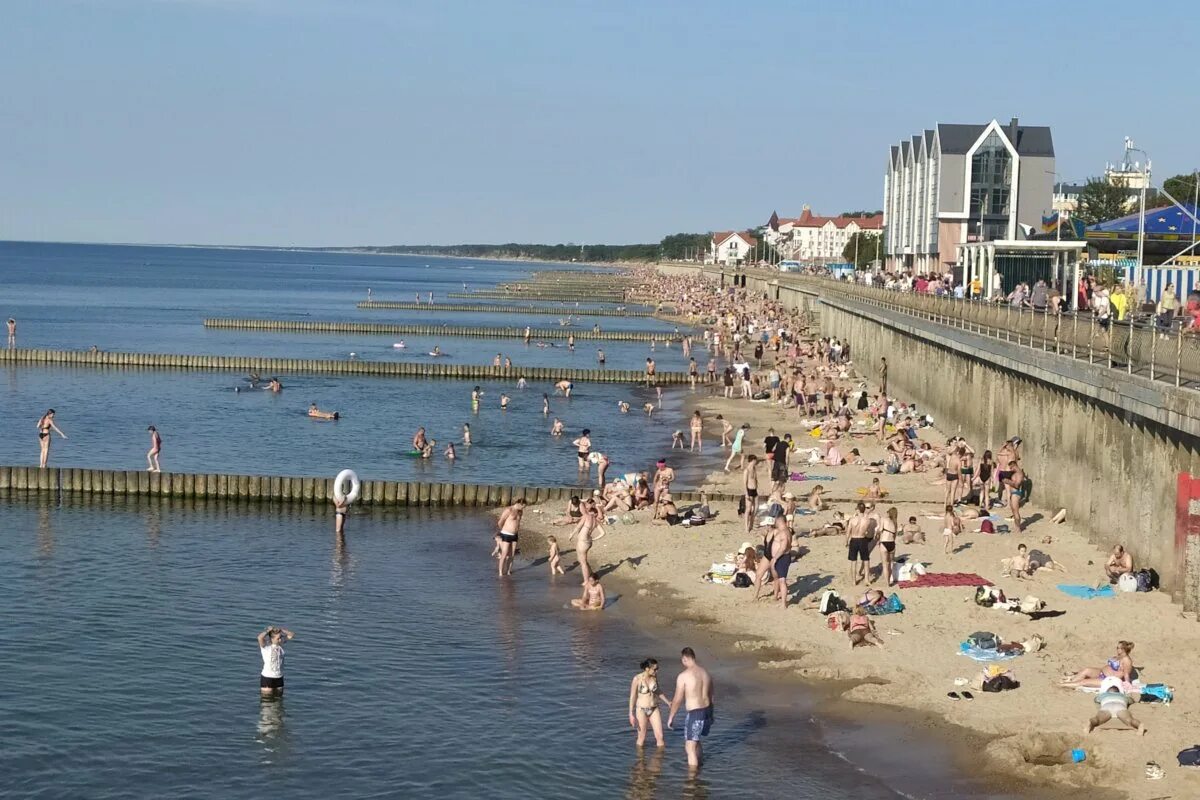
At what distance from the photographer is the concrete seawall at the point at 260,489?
111 feet

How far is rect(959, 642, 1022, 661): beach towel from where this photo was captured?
19969mm

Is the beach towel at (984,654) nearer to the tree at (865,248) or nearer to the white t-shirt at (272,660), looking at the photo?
the white t-shirt at (272,660)

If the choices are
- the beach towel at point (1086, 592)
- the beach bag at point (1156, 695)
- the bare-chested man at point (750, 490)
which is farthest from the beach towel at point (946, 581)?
the beach bag at point (1156, 695)

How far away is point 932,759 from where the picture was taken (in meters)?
16.7

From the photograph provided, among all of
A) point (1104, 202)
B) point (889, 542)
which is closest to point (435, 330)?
point (1104, 202)

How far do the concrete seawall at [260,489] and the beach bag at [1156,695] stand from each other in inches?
650

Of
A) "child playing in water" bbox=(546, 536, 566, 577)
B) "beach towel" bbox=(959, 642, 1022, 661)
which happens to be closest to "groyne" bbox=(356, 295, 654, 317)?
"child playing in water" bbox=(546, 536, 566, 577)

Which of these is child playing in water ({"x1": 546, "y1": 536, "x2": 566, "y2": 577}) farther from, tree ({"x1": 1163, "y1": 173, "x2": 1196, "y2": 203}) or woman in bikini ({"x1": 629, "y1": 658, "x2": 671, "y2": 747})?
tree ({"x1": 1163, "y1": 173, "x2": 1196, "y2": 203})

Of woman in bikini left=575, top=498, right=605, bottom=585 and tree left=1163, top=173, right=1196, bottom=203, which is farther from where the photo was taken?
tree left=1163, top=173, right=1196, bottom=203

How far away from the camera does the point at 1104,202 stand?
271ft

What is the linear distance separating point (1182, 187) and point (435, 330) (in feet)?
164

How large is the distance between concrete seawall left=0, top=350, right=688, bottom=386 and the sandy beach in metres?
36.2

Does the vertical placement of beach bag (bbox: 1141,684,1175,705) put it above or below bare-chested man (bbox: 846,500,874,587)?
below

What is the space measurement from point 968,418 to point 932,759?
24980mm
